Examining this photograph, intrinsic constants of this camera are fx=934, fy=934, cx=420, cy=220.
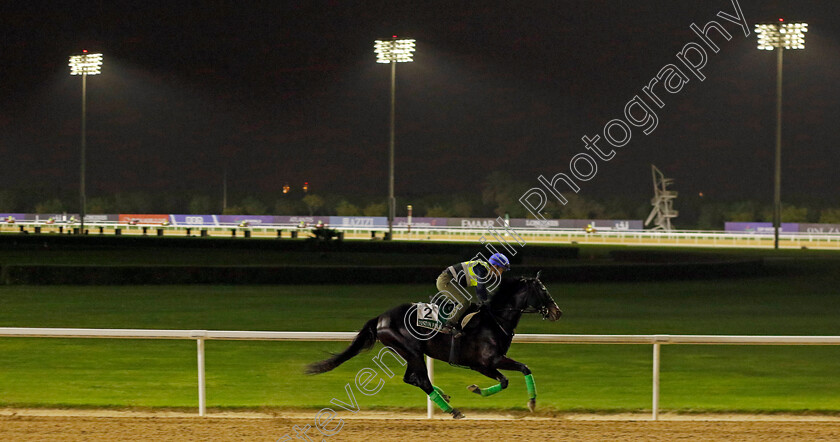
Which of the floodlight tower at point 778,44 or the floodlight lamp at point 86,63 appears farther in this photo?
the floodlight lamp at point 86,63

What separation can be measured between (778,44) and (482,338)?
29.6 metres

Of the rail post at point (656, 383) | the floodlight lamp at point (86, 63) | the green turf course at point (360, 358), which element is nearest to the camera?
the rail post at point (656, 383)

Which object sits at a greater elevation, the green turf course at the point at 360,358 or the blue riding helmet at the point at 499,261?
the blue riding helmet at the point at 499,261

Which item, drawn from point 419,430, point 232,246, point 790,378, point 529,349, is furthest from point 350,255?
point 419,430

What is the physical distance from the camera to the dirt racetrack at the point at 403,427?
543 cm

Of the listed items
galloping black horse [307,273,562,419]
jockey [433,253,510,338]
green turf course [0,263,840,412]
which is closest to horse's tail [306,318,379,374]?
galloping black horse [307,273,562,419]

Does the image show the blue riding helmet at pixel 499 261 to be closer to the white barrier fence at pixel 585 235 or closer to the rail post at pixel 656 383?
the rail post at pixel 656 383

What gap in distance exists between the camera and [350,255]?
27.1 m

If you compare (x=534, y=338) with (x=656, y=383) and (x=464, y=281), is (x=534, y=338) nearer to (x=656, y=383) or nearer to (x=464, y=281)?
(x=656, y=383)

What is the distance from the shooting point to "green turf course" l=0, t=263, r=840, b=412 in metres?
6.93

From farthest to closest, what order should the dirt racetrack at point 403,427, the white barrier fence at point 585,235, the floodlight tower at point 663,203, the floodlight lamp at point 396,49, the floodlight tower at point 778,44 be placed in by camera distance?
the floodlight tower at point 663,203, the white barrier fence at point 585,235, the floodlight lamp at point 396,49, the floodlight tower at point 778,44, the dirt racetrack at point 403,427

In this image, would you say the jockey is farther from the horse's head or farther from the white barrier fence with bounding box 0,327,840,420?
the white barrier fence with bounding box 0,327,840,420

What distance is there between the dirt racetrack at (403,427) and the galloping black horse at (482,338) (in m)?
1.29

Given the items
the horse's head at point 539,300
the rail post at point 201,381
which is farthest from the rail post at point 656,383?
the rail post at point 201,381
